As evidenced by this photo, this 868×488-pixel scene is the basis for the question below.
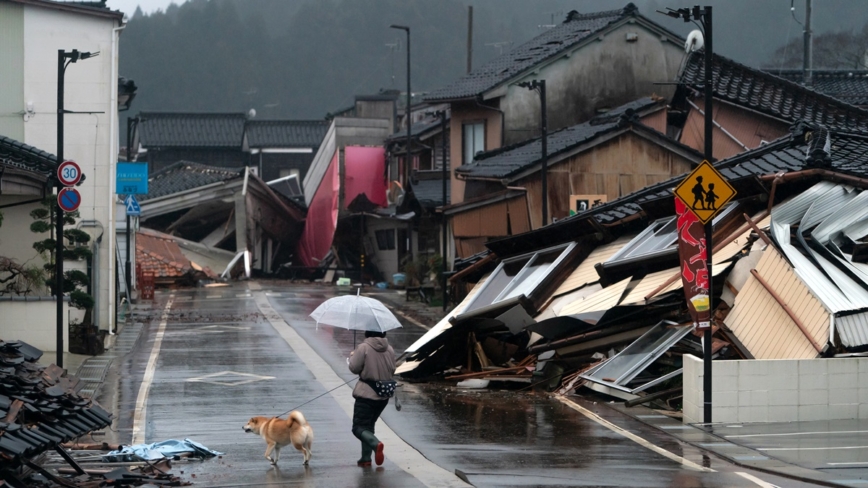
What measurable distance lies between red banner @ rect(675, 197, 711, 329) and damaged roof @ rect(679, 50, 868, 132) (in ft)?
49.7

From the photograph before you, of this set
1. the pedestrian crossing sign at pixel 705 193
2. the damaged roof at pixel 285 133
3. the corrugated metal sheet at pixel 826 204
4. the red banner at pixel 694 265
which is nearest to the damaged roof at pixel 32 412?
the red banner at pixel 694 265

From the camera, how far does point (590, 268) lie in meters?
19.1

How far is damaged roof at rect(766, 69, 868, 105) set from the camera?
36781mm

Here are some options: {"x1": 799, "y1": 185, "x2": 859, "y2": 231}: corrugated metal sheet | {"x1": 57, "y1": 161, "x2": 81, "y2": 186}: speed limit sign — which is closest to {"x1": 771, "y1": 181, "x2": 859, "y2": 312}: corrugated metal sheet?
{"x1": 799, "y1": 185, "x2": 859, "y2": 231}: corrugated metal sheet

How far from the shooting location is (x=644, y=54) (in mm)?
37312

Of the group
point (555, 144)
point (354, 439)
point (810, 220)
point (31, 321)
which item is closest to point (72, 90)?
point (31, 321)

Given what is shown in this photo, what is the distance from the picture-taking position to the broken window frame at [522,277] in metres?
19.0

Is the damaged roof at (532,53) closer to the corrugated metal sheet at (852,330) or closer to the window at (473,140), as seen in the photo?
the window at (473,140)

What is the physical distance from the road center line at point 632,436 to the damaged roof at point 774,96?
15.5 m

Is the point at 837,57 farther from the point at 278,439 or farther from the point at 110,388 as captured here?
the point at 278,439

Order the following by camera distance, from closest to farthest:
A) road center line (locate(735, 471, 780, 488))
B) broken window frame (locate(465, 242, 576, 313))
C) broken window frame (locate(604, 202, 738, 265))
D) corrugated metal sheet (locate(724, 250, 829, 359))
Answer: road center line (locate(735, 471, 780, 488)) < corrugated metal sheet (locate(724, 250, 829, 359)) < broken window frame (locate(604, 202, 738, 265)) < broken window frame (locate(465, 242, 576, 313))

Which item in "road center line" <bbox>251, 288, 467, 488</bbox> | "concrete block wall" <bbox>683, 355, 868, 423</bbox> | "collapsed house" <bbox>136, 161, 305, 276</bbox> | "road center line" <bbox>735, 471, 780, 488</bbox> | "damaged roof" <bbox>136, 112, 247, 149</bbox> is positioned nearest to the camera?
"road center line" <bbox>735, 471, 780, 488</bbox>

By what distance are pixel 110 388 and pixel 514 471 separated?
950 cm

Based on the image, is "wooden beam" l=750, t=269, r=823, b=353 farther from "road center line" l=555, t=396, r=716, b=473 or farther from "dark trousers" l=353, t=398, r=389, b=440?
"dark trousers" l=353, t=398, r=389, b=440
